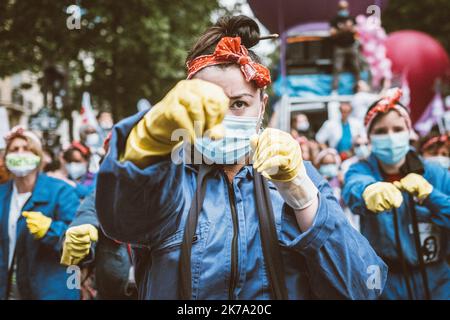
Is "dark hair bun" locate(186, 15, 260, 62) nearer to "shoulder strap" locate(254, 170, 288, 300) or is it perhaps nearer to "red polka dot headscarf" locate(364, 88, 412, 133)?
"shoulder strap" locate(254, 170, 288, 300)

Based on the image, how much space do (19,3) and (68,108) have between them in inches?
175

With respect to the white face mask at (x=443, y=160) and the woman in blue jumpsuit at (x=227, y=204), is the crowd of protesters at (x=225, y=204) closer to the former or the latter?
the woman in blue jumpsuit at (x=227, y=204)

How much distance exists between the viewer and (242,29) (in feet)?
6.72

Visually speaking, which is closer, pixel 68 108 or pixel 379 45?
pixel 379 45

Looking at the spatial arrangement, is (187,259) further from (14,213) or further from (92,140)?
(92,140)

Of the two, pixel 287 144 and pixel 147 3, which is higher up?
pixel 147 3

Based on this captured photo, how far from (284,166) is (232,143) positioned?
0.32m

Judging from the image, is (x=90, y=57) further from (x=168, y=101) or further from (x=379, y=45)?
(x=168, y=101)

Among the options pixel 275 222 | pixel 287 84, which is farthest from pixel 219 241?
pixel 287 84

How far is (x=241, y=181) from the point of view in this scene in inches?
76.6

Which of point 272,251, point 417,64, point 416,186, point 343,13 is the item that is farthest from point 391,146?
point 417,64

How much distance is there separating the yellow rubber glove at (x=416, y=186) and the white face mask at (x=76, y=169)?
13.7 ft

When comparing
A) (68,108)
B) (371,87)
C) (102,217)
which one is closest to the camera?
(102,217)

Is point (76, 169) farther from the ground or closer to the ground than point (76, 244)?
farther from the ground
